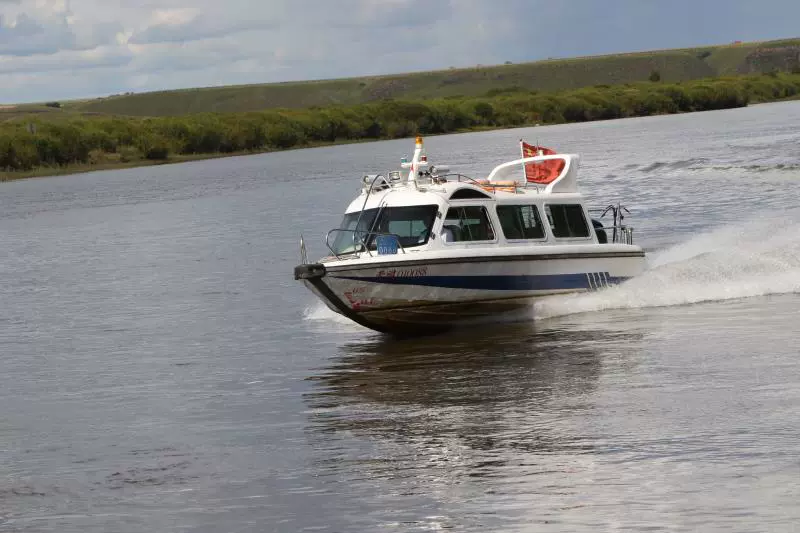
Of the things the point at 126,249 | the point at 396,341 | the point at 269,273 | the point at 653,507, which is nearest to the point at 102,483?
the point at 653,507

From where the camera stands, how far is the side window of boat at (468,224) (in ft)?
64.7

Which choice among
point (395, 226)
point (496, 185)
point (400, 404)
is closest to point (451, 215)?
point (395, 226)

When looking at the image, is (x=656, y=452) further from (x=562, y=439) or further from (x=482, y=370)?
(x=482, y=370)

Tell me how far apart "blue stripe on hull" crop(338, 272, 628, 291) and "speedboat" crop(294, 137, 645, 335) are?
0.02 metres

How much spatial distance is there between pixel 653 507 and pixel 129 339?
13.3m

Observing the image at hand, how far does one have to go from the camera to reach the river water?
11.2 metres

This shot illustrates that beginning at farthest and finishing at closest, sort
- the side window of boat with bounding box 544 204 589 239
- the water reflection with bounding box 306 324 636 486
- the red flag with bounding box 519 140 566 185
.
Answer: the red flag with bounding box 519 140 566 185 < the side window of boat with bounding box 544 204 589 239 < the water reflection with bounding box 306 324 636 486

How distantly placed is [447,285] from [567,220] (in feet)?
8.85

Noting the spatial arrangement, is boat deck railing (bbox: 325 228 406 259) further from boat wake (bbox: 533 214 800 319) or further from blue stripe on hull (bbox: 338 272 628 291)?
boat wake (bbox: 533 214 800 319)

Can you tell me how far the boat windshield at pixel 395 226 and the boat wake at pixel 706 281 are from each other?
2.57 metres

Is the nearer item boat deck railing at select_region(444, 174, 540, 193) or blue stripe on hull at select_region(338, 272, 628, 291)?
blue stripe on hull at select_region(338, 272, 628, 291)

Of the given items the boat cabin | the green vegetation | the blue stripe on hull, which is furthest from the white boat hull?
the green vegetation

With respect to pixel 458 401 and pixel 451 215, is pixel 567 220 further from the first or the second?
pixel 458 401

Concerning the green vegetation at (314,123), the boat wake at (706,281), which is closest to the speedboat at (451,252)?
the boat wake at (706,281)
